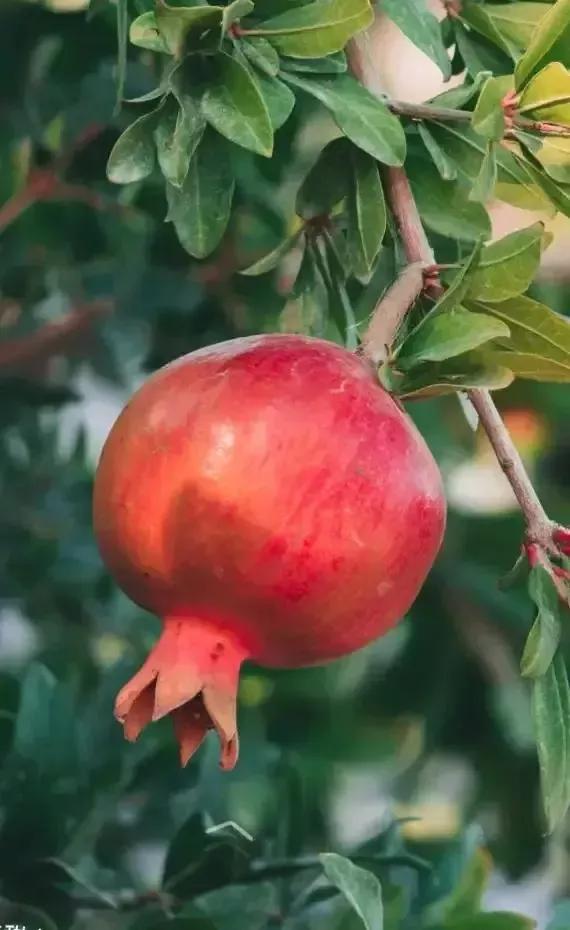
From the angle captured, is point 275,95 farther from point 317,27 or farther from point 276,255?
point 276,255

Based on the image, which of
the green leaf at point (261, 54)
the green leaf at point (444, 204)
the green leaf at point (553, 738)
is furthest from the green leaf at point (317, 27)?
the green leaf at point (553, 738)

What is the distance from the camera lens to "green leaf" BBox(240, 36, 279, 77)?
0.37 meters

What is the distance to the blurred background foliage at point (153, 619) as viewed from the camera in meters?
0.72

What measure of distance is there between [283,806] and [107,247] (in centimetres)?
42

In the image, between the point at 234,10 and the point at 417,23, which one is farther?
the point at 417,23

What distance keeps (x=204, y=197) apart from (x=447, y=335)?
0.14 metres

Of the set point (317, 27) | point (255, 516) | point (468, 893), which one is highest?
point (317, 27)

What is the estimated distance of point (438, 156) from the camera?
433mm

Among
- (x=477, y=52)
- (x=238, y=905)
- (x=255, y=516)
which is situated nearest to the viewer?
(x=255, y=516)

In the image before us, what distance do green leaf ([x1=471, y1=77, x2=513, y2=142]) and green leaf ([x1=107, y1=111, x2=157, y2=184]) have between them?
0.12 meters

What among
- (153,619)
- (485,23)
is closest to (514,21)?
(485,23)

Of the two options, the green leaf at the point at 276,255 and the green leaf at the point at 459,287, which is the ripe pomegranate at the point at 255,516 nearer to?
the green leaf at the point at 459,287

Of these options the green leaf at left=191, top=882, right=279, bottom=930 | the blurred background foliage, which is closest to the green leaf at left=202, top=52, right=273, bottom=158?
the blurred background foliage

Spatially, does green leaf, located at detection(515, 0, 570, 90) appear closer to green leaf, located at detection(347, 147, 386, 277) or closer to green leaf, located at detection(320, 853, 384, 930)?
green leaf, located at detection(347, 147, 386, 277)
